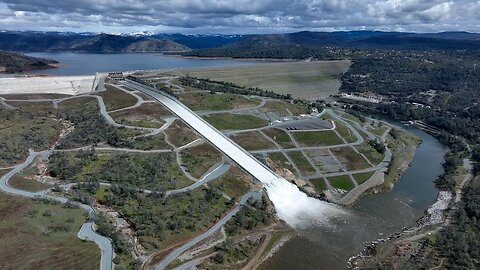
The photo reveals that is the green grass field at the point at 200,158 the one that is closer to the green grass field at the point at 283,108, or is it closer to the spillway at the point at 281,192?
the spillway at the point at 281,192

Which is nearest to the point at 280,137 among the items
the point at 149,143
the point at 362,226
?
the point at 149,143

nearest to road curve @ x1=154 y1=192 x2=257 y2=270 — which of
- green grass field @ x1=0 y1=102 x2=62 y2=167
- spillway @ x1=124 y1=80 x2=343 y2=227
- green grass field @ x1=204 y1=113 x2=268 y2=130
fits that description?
spillway @ x1=124 y1=80 x2=343 y2=227

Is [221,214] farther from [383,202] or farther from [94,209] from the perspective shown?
[383,202]

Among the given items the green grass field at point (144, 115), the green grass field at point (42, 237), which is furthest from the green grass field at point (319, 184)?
the green grass field at point (42, 237)

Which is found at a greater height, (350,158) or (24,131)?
(24,131)

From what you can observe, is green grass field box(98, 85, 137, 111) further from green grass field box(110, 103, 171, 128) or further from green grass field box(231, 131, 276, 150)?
green grass field box(231, 131, 276, 150)

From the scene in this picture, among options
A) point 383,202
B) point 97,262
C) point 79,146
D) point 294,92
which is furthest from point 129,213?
point 294,92

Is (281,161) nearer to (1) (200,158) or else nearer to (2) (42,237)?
(1) (200,158)
